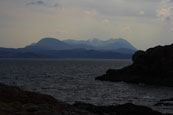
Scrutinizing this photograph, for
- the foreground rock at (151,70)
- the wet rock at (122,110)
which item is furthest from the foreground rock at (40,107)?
the foreground rock at (151,70)

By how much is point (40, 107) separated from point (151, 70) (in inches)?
2798

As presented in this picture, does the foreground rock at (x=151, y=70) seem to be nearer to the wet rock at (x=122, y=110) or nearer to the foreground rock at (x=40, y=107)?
the wet rock at (x=122, y=110)

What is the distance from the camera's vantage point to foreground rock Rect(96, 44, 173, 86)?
8669 centimetres

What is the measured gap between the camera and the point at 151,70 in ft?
300

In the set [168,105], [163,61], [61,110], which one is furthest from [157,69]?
[61,110]

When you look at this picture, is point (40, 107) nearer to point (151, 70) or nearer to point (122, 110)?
point (122, 110)

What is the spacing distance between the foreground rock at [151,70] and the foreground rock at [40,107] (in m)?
50.2

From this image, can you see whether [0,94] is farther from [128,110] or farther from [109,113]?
[128,110]

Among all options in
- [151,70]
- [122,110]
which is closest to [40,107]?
[122,110]

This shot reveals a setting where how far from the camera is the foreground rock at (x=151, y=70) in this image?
8669cm

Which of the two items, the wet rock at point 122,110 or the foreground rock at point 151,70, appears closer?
the wet rock at point 122,110

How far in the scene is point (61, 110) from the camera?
27188 millimetres

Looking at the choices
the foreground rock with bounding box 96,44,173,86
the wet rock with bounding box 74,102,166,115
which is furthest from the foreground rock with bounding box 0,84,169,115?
the foreground rock with bounding box 96,44,173,86

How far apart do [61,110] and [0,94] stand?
8349mm
